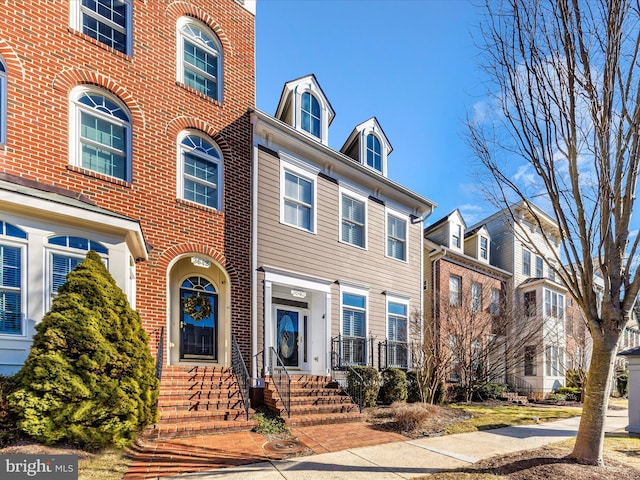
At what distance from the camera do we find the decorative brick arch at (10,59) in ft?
24.1

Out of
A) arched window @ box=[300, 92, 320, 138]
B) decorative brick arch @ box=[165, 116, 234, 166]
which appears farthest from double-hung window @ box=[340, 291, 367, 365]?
decorative brick arch @ box=[165, 116, 234, 166]

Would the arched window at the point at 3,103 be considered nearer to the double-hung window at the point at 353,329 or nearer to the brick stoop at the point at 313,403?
the brick stoop at the point at 313,403

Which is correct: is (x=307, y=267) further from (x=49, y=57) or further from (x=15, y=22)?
(x=15, y=22)

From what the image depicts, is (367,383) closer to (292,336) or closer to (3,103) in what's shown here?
(292,336)

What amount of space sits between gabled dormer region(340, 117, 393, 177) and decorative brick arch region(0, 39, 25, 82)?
9418 mm

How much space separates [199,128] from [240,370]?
585cm

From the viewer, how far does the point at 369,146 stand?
1443 centimetres

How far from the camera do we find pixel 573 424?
1091 cm

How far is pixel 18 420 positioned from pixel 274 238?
677 centimetres

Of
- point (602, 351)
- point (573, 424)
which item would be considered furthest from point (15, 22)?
point (573, 424)

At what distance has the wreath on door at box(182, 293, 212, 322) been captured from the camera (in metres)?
9.92

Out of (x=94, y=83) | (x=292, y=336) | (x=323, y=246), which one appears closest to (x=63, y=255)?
(x=94, y=83)

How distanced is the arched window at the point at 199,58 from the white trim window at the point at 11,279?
5482 millimetres

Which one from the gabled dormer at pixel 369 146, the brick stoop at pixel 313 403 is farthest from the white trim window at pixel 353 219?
the brick stoop at pixel 313 403
